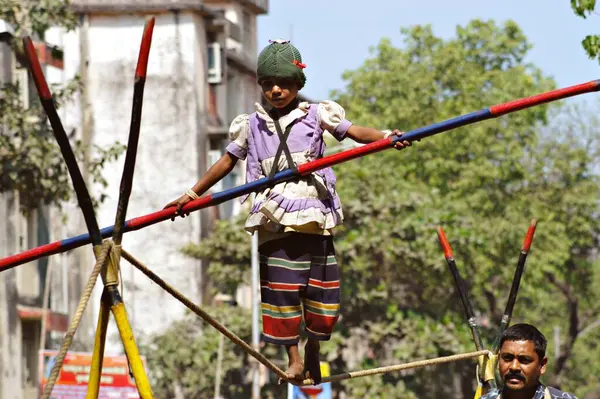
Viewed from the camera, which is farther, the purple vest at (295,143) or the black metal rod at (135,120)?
the purple vest at (295,143)

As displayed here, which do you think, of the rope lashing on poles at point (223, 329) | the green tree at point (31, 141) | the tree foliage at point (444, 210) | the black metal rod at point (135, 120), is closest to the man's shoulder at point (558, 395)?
the rope lashing on poles at point (223, 329)

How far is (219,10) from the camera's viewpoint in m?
44.2

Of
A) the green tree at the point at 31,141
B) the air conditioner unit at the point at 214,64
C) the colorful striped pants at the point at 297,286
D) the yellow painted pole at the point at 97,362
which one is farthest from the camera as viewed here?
the air conditioner unit at the point at 214,64

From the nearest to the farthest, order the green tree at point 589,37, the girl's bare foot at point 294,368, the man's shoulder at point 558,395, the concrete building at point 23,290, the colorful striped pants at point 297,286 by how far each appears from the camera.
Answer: the man's shoulder at point 558,395, the colorful striped pants at point 297,286, the girl's bare foot at point 294,368, the green tree at point 589,37, the concrete building at point 23,290

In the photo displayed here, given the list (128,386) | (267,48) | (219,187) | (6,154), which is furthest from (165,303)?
(267,48)

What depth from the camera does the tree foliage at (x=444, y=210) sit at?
32.7m

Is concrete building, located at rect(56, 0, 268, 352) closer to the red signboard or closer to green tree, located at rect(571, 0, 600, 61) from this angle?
the red signboard

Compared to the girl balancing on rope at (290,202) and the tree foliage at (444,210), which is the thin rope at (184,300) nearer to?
the girl balancing on rope at (290,202)

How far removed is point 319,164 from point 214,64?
120 ft

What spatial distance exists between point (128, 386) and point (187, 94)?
51.3ft

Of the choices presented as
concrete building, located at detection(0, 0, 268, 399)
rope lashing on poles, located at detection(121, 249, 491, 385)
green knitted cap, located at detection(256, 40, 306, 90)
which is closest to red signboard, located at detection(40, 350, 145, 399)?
concrete building, located at detection(0, 0, 268, 399)

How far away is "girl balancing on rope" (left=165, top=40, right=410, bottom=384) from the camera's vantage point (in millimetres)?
7164

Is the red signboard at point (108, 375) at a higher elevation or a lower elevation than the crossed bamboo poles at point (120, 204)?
lower

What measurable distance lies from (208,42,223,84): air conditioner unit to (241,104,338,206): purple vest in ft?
116
